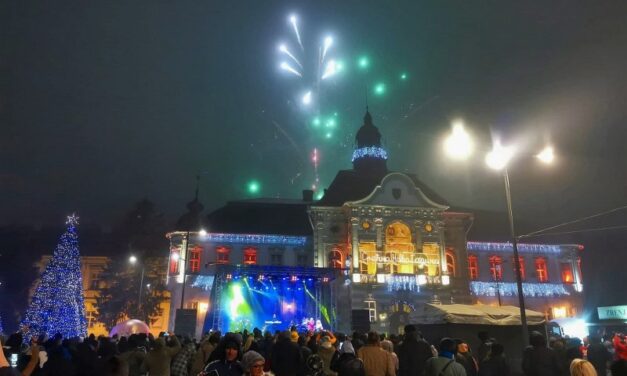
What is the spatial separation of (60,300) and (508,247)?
112 ft

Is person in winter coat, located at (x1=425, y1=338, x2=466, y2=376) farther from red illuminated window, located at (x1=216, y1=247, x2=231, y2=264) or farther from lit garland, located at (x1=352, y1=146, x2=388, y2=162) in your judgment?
lit garland, located at (x1=352, y1=146, x2=388, y2=162)

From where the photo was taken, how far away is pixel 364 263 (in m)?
35.5

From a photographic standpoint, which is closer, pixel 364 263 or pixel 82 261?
pixel 364 263

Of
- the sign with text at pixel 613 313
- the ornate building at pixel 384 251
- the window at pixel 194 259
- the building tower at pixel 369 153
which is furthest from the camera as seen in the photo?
the building tower at pixel 369 153

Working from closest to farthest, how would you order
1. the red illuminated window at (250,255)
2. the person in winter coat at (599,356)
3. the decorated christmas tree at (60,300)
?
the person in winter coat at (599,356)
the decorated christmas tree at (60,300)
the red illuminated window at (250,255)

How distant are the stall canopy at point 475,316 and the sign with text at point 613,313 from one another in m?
20.9

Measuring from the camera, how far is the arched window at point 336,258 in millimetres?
36094

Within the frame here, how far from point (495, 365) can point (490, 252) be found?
33.4 meters

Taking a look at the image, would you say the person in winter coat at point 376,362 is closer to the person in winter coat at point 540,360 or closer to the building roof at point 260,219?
the person in winter coat at point 540,360

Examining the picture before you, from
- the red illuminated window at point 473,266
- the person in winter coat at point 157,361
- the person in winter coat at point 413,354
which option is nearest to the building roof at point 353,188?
the red illuminated window at point 473,266

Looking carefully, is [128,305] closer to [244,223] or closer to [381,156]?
[244,223]

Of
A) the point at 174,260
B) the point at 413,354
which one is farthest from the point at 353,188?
the point at 413,354

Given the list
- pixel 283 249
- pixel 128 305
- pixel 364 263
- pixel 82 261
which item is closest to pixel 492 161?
pixel 364 263

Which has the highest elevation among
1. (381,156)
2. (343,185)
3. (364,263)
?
(381,156)
